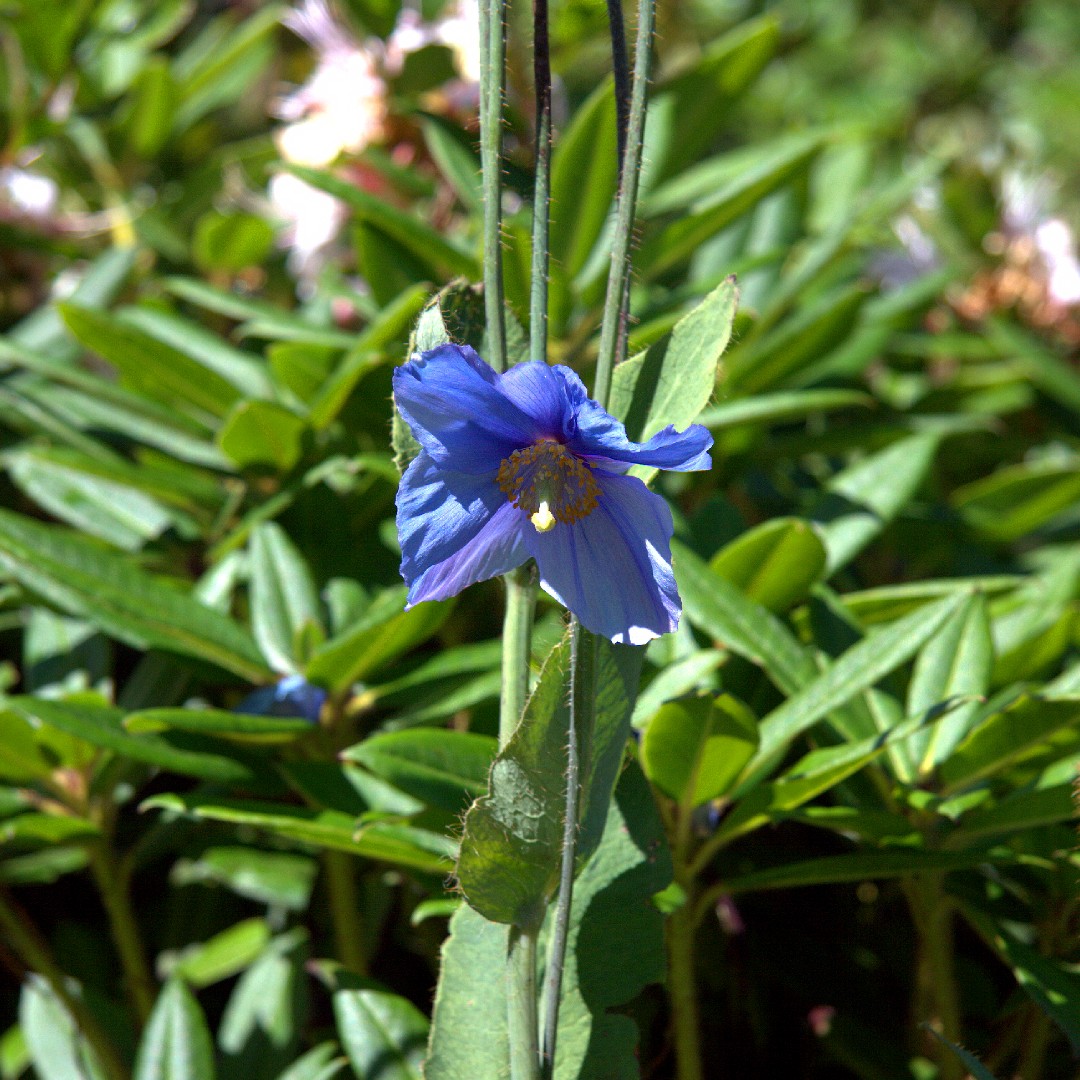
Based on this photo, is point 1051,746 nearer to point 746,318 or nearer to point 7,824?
point 746,318

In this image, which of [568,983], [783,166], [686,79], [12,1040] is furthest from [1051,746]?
[12,1040]

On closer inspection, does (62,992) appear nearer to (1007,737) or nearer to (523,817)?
(523,817)

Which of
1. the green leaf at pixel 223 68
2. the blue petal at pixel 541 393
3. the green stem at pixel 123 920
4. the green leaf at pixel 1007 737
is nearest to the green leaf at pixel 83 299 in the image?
the green leaf at pixel 223 68

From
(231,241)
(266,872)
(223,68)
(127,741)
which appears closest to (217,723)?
(127,741)

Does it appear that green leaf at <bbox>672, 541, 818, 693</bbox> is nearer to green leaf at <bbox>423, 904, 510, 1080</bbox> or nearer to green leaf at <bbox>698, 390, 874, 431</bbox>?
green leaf at <bbox>698, 390, 874, 431</bbox>

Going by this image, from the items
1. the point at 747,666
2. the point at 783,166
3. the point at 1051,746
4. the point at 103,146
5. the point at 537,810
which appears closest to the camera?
the point at 537,810

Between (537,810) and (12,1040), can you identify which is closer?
(537,810)

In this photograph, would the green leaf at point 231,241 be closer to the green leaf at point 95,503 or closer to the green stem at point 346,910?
the green leaf at point 95,503

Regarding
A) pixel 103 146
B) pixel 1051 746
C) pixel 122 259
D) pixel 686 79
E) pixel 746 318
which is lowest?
pixel 1051 746
